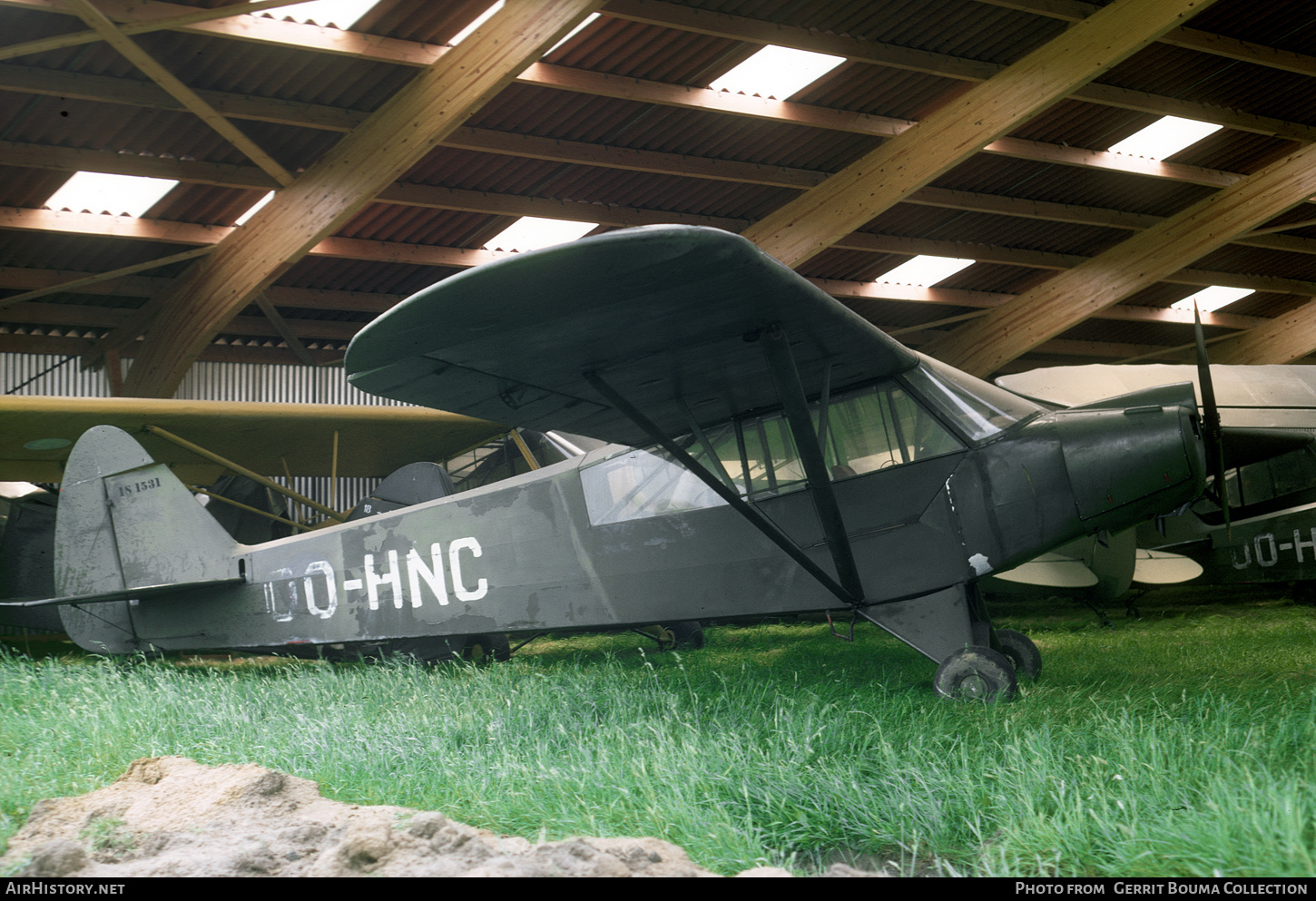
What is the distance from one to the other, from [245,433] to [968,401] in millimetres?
7070

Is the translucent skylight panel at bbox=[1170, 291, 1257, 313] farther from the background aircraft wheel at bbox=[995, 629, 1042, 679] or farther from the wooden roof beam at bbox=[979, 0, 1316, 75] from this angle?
the background aircraft wheel at bbox=[995, 629, 1042, 679]

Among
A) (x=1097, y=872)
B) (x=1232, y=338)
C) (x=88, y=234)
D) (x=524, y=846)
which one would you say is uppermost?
(x=88, y=234)

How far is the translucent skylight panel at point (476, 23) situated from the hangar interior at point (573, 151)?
0.16 feet

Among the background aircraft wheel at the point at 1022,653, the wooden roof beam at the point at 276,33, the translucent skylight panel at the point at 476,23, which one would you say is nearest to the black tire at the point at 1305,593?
the background aircraft wheel at the point at 1022,653

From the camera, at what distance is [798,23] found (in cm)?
907

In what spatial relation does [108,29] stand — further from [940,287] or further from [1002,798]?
[940,287]

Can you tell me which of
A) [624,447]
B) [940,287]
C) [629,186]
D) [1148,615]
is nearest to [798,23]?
[629,186]

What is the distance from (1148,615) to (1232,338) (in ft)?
48.4

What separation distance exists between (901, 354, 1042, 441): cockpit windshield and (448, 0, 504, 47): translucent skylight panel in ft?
19.3

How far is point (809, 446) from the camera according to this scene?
3979mm

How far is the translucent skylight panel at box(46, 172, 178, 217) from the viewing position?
32.6 ft

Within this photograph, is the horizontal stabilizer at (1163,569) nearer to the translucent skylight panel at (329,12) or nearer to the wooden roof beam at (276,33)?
the wooden roof beam at (276,33)

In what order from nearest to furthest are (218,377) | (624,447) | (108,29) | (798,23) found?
(624,447), (108,29), (798,23), (218,377)

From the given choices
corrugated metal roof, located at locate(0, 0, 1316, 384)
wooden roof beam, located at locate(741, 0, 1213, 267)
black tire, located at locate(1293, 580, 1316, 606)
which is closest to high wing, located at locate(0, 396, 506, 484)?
corrugated metal roof, located at locate(0, 0, 1316, 384)
